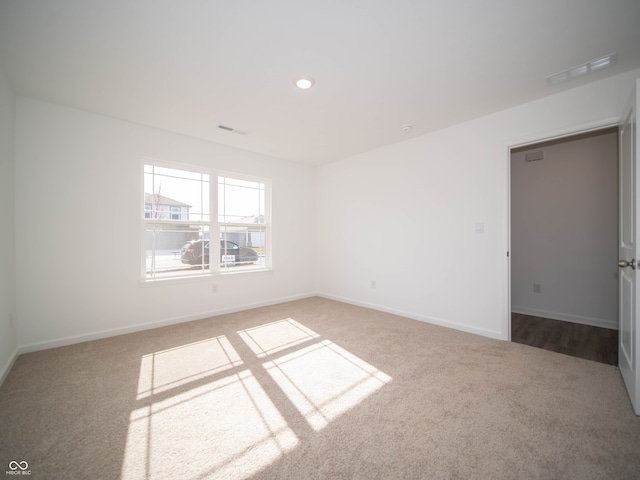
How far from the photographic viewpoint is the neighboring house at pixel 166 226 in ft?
11.7

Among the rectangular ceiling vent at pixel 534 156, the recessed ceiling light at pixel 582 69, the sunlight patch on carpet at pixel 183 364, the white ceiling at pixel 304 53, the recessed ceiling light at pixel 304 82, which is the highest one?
the recessed ceiling light at pixel 582 69

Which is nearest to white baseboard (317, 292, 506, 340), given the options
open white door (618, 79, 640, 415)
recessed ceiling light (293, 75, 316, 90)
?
open white door (618, 79, 640, 415)

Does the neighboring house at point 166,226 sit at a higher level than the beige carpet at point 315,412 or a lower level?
higher

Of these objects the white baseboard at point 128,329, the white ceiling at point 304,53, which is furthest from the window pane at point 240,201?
the white baseboard at point 128,329

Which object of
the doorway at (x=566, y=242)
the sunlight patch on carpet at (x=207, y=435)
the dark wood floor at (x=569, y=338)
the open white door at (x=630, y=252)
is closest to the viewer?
the sunlight patch on carpet at (x=207, y=435)

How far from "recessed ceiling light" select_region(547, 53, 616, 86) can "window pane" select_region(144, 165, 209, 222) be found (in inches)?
164

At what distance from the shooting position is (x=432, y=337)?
10.4 ft

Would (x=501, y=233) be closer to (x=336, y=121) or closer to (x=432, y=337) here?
(x=432, y=337)

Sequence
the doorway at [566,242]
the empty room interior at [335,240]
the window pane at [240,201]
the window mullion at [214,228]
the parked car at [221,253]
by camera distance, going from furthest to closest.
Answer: the window pane at [240,201], the window mullion at [214,228], the parked car at [221,253], the doorway at [566,242], the empty room interior at [335,240]

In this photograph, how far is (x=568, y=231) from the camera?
3775 mm

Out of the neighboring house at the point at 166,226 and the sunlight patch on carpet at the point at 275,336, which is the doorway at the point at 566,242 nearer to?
the sunlight patch on carpet at the point at 275,336

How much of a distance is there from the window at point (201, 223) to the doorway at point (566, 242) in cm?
388

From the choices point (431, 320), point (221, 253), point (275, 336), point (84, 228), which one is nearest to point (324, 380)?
point (275, 336)

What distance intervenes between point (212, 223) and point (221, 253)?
1.59 ft
